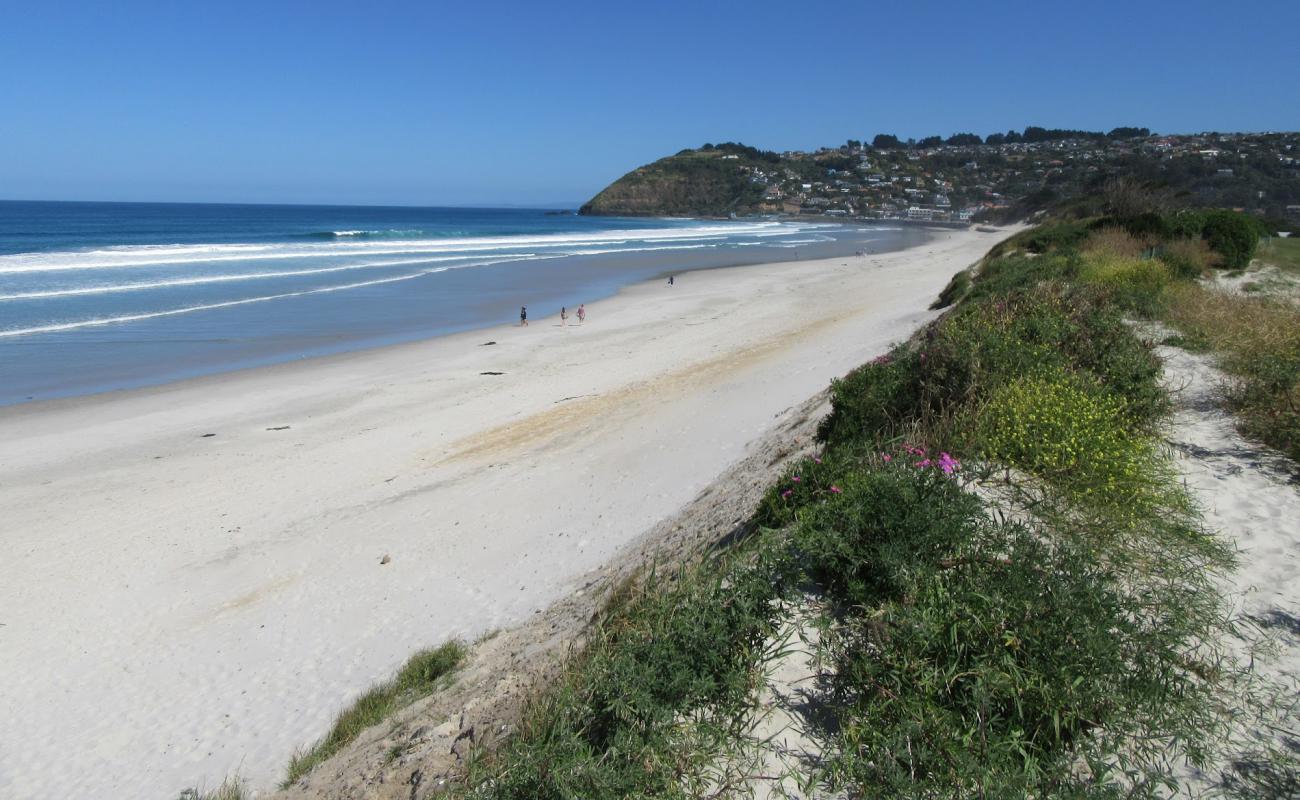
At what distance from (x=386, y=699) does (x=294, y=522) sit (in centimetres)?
481

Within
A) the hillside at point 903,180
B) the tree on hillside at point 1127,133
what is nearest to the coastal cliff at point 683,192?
the hillside at point 903,180

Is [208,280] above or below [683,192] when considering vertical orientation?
below

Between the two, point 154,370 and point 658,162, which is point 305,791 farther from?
point 658,162

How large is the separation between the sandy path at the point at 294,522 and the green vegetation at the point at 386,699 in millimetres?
319

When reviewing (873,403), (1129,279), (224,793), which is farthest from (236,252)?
(873,403)

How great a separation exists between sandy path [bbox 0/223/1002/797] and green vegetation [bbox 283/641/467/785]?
32cm

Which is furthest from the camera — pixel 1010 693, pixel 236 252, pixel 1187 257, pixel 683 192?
pixel 683 192

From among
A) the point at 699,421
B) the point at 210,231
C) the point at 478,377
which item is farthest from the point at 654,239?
Answer: the point at 699,421

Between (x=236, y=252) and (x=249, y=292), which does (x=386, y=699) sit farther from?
(x=236, y=252)

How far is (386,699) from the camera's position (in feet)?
18.4

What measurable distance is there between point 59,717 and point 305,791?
3.46m

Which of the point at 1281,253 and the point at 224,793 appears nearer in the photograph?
the point at 224,793

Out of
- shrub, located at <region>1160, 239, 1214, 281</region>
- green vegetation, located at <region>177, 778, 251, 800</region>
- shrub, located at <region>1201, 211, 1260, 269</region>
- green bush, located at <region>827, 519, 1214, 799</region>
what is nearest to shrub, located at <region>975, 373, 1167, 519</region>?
green bush, located at <region>827, 519, 1214, 799</region>

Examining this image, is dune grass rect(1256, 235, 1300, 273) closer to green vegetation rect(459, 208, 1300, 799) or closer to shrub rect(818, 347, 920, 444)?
shrub rect(818, 347, 920, 444)
